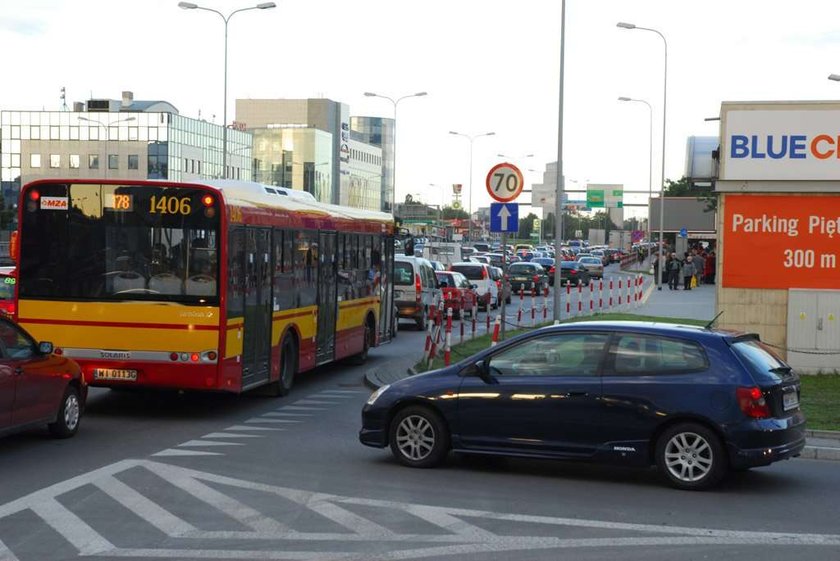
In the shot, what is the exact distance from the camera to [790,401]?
34.6 feet

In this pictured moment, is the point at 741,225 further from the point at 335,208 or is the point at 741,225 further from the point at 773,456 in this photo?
the point at 773,456

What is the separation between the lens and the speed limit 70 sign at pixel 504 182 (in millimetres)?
19594

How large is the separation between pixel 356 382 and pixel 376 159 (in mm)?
173962

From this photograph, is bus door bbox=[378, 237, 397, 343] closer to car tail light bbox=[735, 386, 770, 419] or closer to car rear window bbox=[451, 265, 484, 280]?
car tail light bbox=[735, 386, 770, 419]

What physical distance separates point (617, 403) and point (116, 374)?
6689 mm

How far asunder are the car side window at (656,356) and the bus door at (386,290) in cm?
1262

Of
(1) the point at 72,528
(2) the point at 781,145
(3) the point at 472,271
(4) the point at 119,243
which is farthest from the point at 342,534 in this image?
(3) the point at 472,271

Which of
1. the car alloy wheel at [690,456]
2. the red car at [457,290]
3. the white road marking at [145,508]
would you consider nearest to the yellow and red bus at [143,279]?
the white road marking at [145,508]

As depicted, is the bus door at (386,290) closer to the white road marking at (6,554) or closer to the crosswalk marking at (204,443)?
the crosswalk marking at (204,443)

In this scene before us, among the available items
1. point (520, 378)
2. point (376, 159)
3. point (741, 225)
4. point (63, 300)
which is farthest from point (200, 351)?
point (376, 159)

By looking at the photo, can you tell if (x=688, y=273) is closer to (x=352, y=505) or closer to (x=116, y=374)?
(x=116, y=374)

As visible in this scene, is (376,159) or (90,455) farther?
(376,159)

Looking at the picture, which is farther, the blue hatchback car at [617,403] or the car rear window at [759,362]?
the car rear window at [759,362]

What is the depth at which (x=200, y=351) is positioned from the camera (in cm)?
1434
